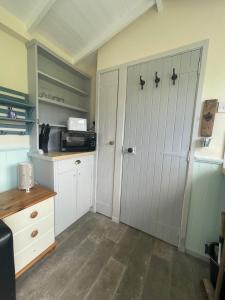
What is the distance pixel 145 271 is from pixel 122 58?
7.66 feet

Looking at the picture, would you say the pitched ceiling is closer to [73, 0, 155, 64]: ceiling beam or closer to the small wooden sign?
[73, 0, 155, 64]: ceiling beam

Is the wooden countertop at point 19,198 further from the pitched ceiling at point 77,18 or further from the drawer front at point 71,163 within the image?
the pitched ceiling at point 77,18

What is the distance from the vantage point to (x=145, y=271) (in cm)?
134

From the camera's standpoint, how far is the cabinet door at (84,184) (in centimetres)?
189

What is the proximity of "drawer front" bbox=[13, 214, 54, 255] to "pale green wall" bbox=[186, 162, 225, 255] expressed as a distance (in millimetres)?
1463

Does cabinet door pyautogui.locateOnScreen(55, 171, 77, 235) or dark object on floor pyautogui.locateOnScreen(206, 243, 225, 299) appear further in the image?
cabinet door pyautogui.locateOnScreen(55, 171, 77, 235)

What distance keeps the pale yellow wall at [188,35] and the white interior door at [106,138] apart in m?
0.35

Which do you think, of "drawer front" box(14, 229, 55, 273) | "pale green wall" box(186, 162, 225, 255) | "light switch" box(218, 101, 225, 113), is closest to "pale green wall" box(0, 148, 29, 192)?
"drawer front" box(14, 229, 55, 273)

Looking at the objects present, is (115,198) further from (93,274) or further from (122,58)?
(122,58)

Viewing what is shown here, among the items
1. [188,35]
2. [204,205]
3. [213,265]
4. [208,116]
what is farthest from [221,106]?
[213,265]

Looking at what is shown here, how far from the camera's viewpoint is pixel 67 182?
170 cm

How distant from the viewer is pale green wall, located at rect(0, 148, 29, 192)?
1471 millimetres

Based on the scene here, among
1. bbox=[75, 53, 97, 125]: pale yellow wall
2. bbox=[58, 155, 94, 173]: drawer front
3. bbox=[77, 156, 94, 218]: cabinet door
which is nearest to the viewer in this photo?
bbox=[58, 155, 94, 173]: drawer front

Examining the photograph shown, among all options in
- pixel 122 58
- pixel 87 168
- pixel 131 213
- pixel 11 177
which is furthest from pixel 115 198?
pixel 122 58
